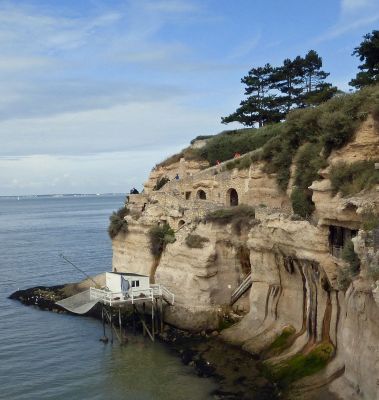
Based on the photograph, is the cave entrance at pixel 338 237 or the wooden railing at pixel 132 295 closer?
the cave entrance at pixel 338 237

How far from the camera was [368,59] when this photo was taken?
127ft

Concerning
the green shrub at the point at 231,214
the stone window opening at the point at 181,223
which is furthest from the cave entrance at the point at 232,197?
the green shrub at the point at 231,214

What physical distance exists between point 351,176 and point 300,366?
27.1 feet

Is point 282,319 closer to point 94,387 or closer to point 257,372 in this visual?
point 257,372

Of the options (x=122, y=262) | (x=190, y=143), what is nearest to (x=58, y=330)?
(x=122, y=262)

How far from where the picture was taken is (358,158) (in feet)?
80.6

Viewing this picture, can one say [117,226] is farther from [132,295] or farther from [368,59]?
[368,59]

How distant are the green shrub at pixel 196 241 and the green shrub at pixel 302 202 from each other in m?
5.41

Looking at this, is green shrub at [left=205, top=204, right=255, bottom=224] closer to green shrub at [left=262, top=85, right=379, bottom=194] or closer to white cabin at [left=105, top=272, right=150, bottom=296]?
green shrub at [left=262, top=85, right=379, bottom=194]

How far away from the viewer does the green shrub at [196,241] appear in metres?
30.7

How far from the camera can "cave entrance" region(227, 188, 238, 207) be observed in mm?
40709

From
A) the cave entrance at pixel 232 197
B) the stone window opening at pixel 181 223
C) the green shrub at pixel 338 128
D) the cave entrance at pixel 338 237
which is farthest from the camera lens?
the cave entrance at pixel 232 197

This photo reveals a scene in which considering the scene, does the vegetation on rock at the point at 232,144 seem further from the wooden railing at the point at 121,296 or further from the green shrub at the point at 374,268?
the green shrub at the point at 374,268

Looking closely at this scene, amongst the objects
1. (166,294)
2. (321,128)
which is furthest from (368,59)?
(166,294)
